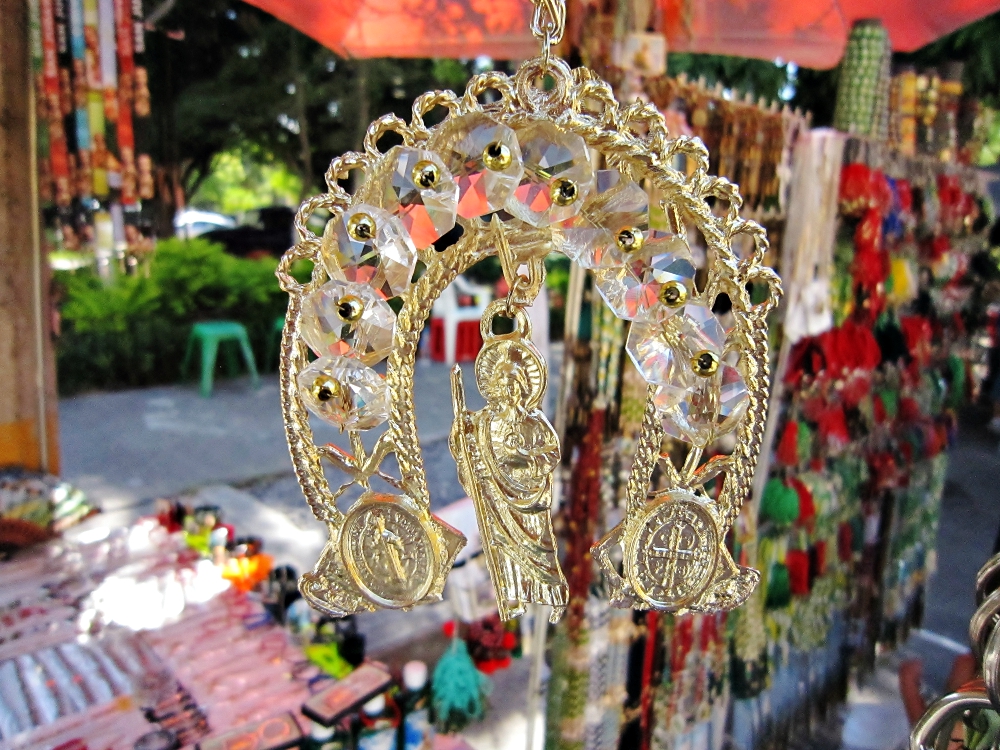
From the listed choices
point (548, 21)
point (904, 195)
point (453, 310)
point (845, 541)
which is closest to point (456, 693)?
point (845, 541)

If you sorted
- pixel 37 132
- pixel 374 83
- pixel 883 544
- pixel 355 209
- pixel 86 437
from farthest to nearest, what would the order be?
pixel 374 83 < pixel 86 437 < pixel 883 544 < pixel 37 132 < pixel 355 209

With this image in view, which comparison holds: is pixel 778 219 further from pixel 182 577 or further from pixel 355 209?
pixel 182 577

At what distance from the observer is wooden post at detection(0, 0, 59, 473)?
1.73m

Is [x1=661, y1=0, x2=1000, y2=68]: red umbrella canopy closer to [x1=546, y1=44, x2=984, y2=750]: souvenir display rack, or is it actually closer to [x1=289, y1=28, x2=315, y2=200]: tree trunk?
[x1=546, y1=44, x2=984, y2=750]: souvenir display rack

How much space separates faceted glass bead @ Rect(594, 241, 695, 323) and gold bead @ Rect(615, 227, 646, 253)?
0.06ft

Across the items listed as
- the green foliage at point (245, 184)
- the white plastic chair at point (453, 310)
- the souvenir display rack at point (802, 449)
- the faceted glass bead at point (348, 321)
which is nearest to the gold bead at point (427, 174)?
the faceted glass bead at point (348, 321)

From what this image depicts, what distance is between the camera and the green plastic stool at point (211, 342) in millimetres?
3316

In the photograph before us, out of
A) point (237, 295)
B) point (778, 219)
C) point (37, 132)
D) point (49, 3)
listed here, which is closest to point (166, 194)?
point (37, 132)

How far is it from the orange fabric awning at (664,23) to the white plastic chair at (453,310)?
10.6ft

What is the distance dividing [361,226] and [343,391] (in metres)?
0.15

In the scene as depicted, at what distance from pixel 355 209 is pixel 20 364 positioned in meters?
1.78

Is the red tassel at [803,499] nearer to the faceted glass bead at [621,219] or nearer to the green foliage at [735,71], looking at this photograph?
the green foliage at [735,71]

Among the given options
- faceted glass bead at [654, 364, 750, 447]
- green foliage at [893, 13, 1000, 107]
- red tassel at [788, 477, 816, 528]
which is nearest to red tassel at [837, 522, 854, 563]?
red tassel at [788, 477, 816, 528]

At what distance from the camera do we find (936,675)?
2586mm
